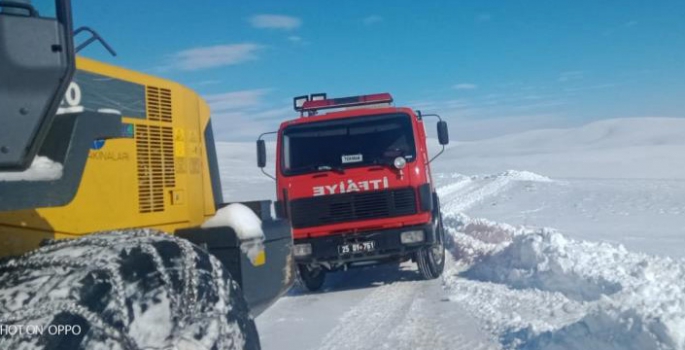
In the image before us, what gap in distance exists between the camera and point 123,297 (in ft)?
7.20

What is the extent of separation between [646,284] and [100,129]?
519 centimetres

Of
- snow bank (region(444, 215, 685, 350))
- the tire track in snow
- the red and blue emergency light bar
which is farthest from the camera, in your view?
the red and blue emergency light bar

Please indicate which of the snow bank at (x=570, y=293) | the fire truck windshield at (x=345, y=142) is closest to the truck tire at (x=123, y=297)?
the snow bank at (x=570, y=293)

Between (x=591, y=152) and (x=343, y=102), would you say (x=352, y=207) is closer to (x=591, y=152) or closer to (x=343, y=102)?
(x=343, y=102)

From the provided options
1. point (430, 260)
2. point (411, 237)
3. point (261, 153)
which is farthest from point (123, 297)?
point (261, 153)

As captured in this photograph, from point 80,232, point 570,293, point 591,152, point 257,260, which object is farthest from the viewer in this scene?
point 591,152

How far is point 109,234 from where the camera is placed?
2.61 metres

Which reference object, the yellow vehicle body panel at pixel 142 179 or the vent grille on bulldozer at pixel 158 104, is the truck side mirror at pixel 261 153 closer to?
the yellow vehicle body panel at pixel 142 179

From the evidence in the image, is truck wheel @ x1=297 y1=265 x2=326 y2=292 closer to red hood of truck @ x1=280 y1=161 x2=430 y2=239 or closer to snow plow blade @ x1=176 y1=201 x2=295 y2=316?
red hood of truck @ x1=280 y1=161 x2=430 y2=239

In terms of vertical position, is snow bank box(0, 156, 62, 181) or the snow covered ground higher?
snow bank box(0, 156, 62, 181)

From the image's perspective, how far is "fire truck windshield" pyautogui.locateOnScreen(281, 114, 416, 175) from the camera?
906 centimetres

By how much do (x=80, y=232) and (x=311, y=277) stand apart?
6480 mm

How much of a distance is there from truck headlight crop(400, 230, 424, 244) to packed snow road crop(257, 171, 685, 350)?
608 millimetres

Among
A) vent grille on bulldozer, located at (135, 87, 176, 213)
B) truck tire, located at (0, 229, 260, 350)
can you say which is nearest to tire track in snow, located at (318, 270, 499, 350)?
vent grille on bulldozer, located at (135, 87, 176, 213)
